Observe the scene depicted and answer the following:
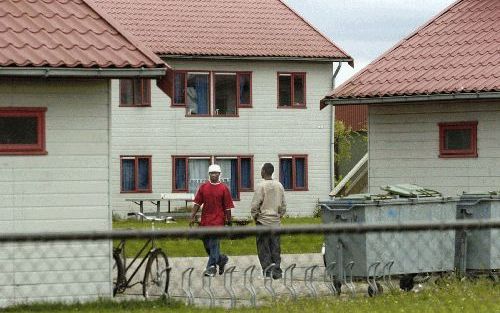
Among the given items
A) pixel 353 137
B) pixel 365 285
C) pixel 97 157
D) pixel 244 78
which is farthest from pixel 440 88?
pixel 353 137

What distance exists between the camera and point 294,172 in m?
46.6

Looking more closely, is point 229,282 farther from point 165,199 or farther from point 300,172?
point 300,172

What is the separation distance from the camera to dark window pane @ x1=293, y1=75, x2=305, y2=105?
4662 centimetres

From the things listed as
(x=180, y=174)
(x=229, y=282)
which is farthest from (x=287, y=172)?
(x=229, y=282)

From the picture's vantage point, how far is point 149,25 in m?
45.4

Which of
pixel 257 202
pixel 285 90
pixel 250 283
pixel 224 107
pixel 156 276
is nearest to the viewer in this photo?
pixel 250 283

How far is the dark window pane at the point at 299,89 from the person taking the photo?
153ft

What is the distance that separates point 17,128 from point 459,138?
9.83 metres

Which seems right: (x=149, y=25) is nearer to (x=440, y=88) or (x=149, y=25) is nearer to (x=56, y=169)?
(x=440, y=88)

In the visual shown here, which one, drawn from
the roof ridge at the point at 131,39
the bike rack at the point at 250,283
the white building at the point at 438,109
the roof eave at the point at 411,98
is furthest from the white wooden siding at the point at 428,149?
the bike rack at the point at 250,283

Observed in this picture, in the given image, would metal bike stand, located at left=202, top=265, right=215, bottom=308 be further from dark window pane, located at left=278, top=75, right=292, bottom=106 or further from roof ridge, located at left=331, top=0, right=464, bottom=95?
dark window pane, located at left=278, top=75, right=292, bottom=106

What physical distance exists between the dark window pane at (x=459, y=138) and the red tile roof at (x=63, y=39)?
854cm

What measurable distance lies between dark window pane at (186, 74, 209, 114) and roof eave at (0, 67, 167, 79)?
2854cm

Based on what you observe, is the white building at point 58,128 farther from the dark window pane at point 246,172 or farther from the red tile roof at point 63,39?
the dark window pane at point 246,172
